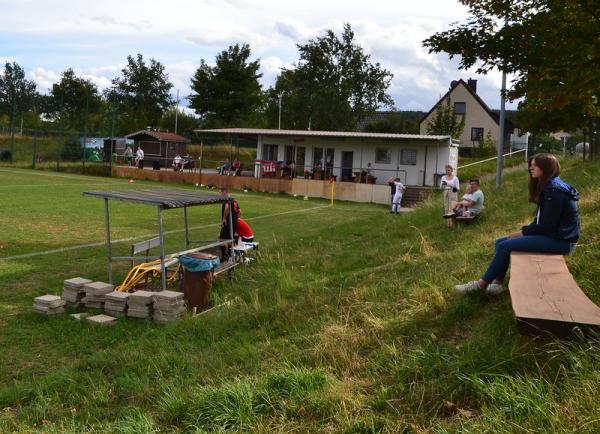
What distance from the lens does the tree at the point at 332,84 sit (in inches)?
2589

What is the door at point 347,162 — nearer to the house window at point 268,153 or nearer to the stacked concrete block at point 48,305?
the house window at point 268,153

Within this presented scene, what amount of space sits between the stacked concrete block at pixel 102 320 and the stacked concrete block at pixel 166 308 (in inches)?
20.0

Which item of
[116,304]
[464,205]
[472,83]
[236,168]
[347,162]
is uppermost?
[472,83]

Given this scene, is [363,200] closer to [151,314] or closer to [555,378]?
[151,314]

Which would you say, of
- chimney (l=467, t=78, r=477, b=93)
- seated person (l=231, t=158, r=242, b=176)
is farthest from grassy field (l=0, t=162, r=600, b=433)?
chimney (l=467, t=78, r=477, b=93)

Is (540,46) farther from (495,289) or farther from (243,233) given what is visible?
(243,233)

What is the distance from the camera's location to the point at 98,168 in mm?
41469

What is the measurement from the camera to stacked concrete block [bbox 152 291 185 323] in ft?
25.8

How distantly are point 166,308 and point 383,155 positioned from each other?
30721mm

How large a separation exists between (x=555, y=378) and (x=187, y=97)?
70.3 metres

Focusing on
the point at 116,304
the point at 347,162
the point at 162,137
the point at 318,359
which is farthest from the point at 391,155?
the point at 318,359

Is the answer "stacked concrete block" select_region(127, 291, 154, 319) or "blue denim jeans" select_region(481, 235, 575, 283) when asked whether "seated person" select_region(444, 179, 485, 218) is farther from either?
"blue denim jeans" select_region(481, 235, 575, 283)

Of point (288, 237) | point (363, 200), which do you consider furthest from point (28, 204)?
point (363, 200)

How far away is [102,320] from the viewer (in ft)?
25.4
